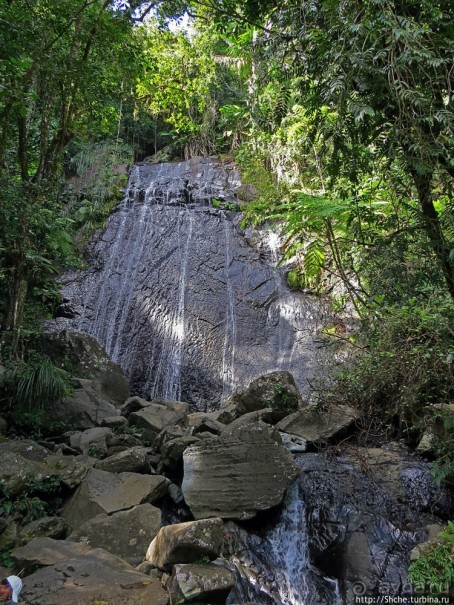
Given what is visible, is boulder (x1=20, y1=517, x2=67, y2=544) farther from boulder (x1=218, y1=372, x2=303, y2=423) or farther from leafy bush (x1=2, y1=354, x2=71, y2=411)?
boulder (x1=218, y1=372, x2=303, y2=423)

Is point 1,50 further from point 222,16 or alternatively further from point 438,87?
point 438,87

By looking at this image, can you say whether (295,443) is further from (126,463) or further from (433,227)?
(433,227)

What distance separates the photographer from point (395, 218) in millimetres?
3391

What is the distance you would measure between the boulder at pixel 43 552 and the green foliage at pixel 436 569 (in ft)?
9.09

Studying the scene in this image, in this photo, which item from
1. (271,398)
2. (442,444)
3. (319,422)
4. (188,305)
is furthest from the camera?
(188,305)

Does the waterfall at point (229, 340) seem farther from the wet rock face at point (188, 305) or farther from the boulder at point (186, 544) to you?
the boulder at point (186, 544)

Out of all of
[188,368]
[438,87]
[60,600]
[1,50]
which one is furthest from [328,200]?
[188,368]

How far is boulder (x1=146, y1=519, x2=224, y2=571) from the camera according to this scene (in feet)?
11.5

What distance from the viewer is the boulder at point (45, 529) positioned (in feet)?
13.1

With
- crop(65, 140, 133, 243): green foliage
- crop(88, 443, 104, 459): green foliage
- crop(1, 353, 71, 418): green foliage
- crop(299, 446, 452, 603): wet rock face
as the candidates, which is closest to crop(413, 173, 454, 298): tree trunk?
crop(299, 446, 452, 603): wet rock face

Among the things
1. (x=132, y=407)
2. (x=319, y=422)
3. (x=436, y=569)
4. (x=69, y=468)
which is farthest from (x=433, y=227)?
(x=132, y=407)

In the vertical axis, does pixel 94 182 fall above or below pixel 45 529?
above

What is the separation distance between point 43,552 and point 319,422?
378 centimetres

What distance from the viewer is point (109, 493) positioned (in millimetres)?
4578
